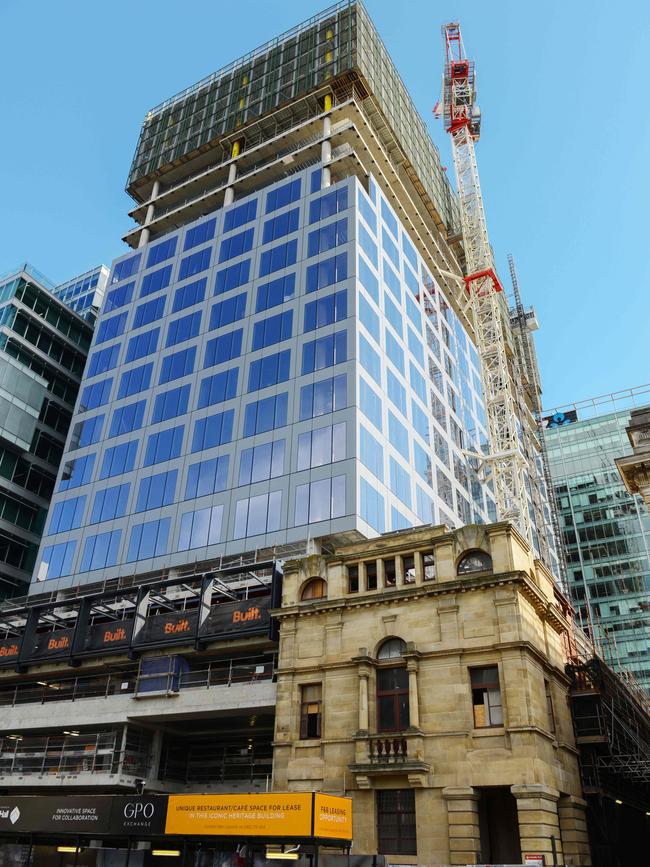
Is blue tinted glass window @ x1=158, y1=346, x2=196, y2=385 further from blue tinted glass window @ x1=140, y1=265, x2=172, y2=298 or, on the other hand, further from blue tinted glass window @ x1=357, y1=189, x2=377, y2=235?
blue tinted glass window @ x1=357, y1=189, x2=377, y2=235

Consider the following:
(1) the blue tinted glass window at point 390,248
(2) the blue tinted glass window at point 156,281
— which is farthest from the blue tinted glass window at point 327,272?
(2) the blue tinted glass window at point 156,281

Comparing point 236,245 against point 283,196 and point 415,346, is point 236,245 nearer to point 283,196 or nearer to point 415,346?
point 283,196

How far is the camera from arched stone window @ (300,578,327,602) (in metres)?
39.2

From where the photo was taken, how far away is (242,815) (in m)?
25.1

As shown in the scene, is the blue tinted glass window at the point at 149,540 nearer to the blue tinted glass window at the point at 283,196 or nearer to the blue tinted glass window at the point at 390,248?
the blue tinted glass window at the point at 283,196

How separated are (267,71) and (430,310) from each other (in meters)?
35.8

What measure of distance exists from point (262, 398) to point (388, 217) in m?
25.3

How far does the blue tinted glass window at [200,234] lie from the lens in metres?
72.6

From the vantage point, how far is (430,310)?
255 ft

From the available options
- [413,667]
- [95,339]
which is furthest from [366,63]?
[413,667]

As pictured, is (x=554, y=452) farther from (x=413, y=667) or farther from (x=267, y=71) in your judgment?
(x=413, y=667)

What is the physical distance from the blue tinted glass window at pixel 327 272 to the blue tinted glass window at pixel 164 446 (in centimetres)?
1688

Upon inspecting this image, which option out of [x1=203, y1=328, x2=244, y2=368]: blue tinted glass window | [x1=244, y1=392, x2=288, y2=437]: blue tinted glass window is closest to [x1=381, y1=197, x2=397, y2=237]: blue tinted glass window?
[x1=203, y1=328, x2=244, y2=368]: blue tinted glass window

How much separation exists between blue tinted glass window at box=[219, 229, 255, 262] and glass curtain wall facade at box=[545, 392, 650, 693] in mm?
60832
